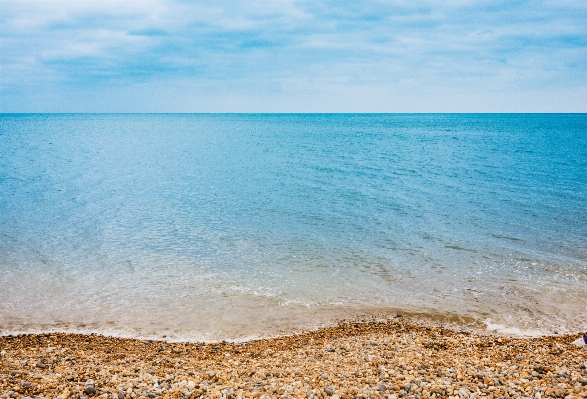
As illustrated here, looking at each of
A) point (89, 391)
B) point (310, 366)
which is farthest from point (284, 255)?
point (89, 391)

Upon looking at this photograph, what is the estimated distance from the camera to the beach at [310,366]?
28.7ft

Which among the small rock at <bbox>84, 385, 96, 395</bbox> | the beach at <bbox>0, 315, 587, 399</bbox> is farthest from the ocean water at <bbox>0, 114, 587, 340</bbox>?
the small rock at <bbox>84, 385, 96, 395</bbox>

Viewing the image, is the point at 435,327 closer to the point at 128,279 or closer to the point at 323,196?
the point at 128,279

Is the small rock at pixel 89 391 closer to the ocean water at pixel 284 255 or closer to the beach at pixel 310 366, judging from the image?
the beach at pixel 310 366

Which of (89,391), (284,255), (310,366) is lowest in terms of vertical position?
(284,255)

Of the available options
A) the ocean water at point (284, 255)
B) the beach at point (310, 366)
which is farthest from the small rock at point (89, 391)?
the ocean water at point (284, 255)

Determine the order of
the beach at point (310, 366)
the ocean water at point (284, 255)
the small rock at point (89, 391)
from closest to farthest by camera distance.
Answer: the small rock at point (89, 391)
the beach at point (310, 366)
the ocean water at point (284, 255)

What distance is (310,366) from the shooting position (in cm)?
1062

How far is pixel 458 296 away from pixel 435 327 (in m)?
3.04

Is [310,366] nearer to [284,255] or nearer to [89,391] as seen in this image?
[89,391]

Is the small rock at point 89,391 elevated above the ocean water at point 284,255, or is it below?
above

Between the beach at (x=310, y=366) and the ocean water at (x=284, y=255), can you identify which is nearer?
the beach at (x=310, y=366)

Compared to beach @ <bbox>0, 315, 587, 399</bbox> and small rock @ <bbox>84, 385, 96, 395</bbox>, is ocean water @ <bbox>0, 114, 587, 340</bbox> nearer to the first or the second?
beach @ <bbox>0, 315, 587, 399</bbox>

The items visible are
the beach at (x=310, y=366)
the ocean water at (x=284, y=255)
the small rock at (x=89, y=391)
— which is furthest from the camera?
the ocean water at (x=284, y=255)
